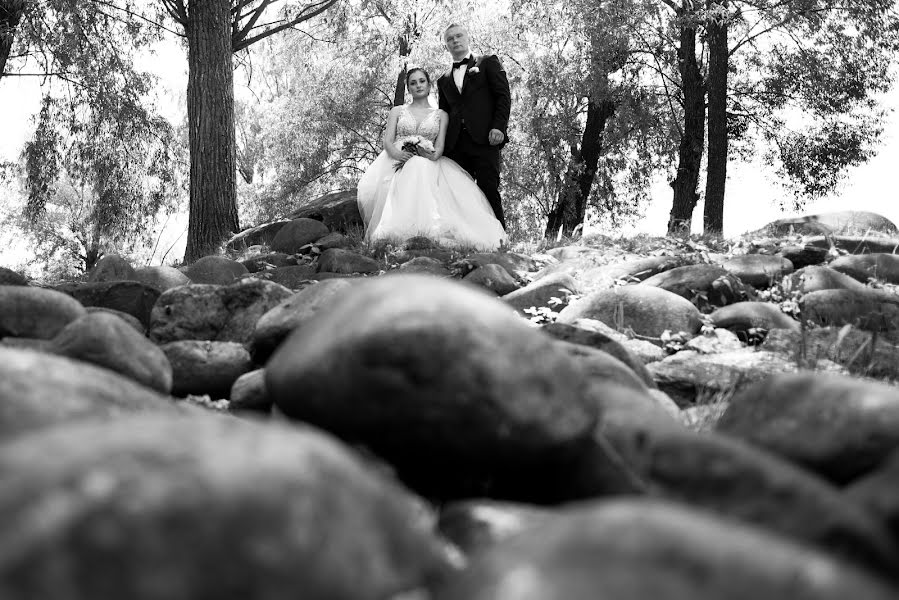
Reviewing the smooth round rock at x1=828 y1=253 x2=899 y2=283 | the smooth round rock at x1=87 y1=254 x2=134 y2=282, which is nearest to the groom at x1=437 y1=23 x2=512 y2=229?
the smooth round rock at x1=87 y1=254 x2=134 y2=282

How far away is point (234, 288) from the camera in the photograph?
488 cm

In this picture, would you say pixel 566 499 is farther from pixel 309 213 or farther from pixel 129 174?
pixel 129 174

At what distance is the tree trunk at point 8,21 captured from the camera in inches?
467

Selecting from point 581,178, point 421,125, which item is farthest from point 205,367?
point 581,178

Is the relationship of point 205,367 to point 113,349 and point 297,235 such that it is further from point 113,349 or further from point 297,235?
point 297,235

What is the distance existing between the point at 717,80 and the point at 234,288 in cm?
1250

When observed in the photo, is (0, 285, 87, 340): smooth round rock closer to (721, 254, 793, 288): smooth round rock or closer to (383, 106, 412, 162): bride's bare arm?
(721, 254, 793, 288): smooth round rock

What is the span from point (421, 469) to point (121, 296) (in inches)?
165

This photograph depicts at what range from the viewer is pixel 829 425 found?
2.20 meters

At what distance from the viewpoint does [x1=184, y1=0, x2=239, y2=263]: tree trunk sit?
39.0ft

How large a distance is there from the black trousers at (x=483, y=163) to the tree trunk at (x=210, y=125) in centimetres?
302

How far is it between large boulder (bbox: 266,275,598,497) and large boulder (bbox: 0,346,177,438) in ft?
1.36

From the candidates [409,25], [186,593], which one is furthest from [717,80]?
[186,593]

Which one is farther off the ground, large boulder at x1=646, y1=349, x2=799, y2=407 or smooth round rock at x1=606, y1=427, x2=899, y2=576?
smooth round rock at x1=606, y1=427, x2=899, y2=576
